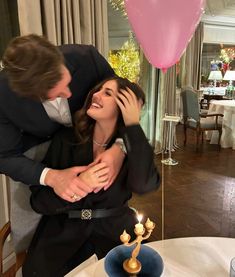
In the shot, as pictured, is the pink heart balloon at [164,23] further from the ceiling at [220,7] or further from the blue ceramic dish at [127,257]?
the ceiling at [220,7]

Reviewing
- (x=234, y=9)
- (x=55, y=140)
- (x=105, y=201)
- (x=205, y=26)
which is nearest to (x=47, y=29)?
Result: (x=55, y=140)

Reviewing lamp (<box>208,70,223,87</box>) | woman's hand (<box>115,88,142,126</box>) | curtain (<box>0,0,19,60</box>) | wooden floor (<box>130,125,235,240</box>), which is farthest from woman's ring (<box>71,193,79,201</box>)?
lamp (<box>208,70,223,87</box>)

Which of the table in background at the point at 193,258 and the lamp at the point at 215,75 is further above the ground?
the lamp at the point at 215,75

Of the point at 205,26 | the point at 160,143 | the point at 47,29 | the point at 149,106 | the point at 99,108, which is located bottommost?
the point at 160,143

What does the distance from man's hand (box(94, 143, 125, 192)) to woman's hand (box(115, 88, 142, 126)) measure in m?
0.14

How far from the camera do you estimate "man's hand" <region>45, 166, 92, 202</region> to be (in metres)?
1.08

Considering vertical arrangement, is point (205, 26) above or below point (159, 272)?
above

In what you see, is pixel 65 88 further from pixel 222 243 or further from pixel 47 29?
pixel 47 29

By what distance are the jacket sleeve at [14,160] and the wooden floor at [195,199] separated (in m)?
0.90

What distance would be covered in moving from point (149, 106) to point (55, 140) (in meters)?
3.48

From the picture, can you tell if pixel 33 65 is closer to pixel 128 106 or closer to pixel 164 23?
pixel 128 106

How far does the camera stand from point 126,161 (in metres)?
1.22

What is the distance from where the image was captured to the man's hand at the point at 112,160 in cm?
114

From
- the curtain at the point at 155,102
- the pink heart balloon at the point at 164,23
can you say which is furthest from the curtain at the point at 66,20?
Answer: the curtain at the point at 155,102
